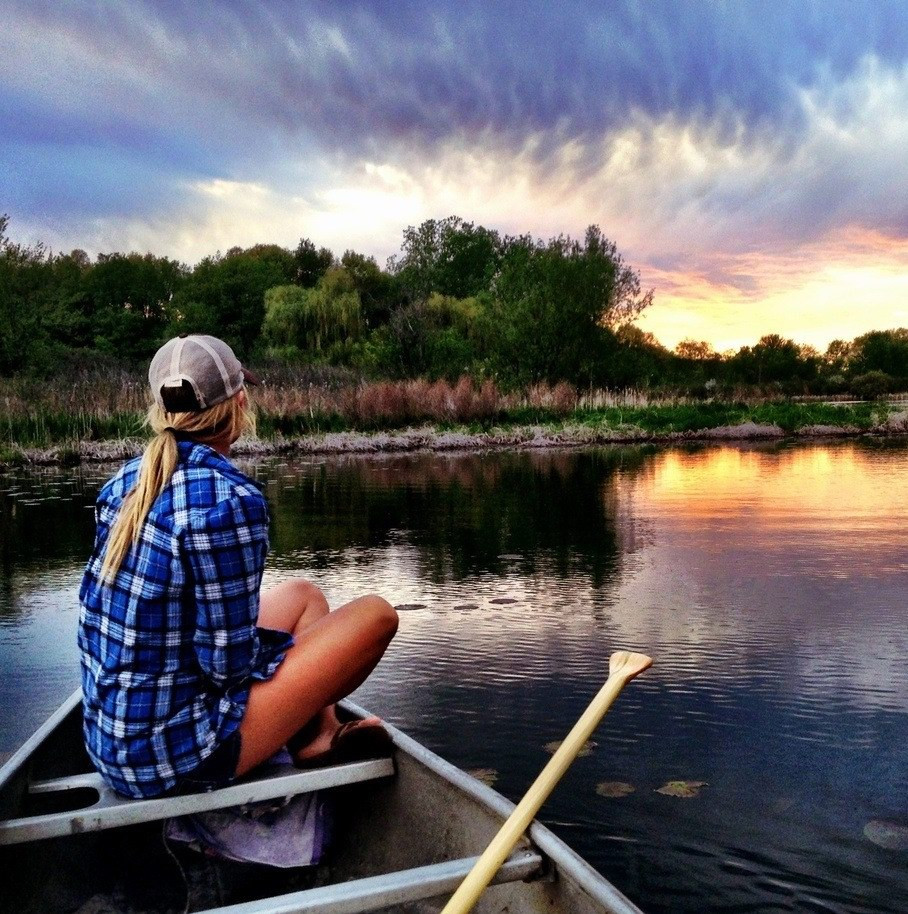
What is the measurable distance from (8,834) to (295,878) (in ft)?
2.58

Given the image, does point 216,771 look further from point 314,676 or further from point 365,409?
point 365,409

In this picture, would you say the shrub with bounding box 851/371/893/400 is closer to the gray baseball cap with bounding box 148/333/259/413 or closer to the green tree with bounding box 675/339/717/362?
the green tree with bounding box 675/339/717/362

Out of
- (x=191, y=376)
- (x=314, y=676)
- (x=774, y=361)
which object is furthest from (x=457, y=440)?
(x=774, y=361)

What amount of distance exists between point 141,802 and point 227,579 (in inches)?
23.3

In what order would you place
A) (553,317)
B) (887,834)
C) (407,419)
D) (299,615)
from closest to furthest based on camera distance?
1. (887,834)
2. (299,615)
3. (407,419)
4. (553,317)

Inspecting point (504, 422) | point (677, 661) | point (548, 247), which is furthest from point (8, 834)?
point (548, 247)

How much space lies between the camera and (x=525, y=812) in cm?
213

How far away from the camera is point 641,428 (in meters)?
24.9

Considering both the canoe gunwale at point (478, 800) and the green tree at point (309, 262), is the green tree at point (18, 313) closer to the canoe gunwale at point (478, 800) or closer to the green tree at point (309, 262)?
the canoe gunwale at point (478, 800)

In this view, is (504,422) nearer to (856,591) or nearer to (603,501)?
(603,501)

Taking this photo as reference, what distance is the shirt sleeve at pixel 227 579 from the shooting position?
7.77 ft

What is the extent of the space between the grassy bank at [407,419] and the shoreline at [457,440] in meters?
0.03

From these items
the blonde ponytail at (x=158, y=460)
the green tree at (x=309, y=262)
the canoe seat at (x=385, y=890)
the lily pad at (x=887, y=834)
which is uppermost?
the green tree at (x=309, y=262)

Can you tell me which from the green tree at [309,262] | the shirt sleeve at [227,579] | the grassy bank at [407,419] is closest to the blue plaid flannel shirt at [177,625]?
the shirt sleeve at [227,579]
